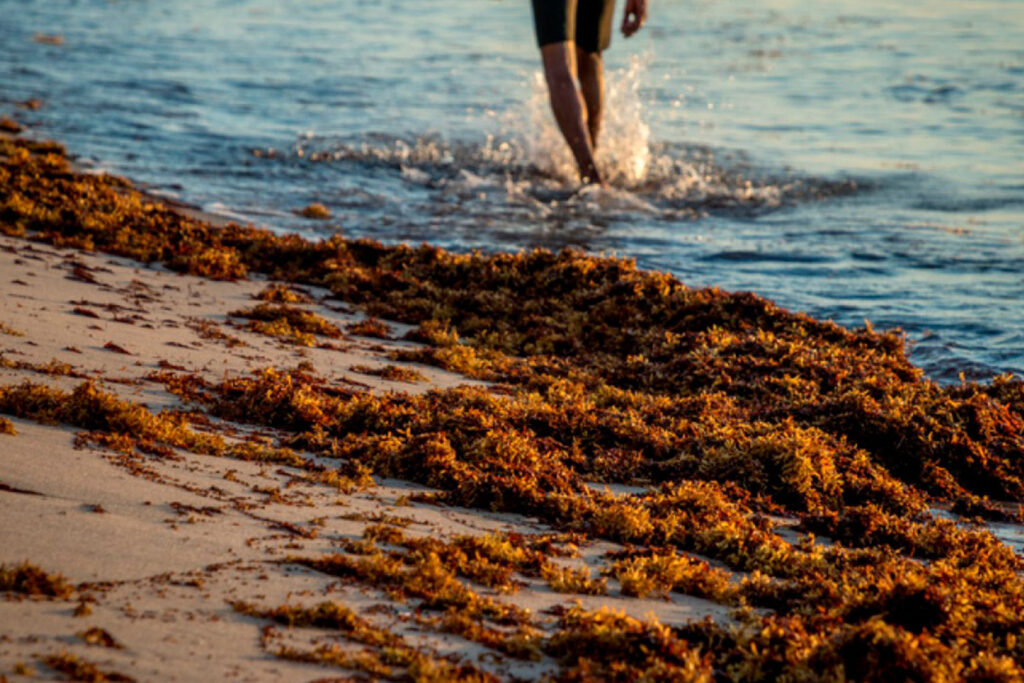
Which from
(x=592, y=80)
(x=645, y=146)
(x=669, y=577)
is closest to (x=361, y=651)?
(x=669, y=577)

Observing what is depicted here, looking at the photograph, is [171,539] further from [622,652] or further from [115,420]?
[622,652]

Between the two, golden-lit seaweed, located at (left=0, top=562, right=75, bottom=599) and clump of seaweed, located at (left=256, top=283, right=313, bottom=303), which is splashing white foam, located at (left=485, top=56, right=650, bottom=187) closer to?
Answer: clump of seaweed, located at (left=256, top=283, right=313, bottom=303)

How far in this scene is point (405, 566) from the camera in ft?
8.94

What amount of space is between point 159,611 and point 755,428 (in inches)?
95.4

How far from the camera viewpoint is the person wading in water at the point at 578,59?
7.75 meters

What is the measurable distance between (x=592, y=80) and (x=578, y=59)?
0.64 ft

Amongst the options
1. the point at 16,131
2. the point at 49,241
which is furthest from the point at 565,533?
the point at 16,131

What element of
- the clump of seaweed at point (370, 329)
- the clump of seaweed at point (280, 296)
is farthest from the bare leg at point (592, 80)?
the clump of seaweed at point (370, 329)

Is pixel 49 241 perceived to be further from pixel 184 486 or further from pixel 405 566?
pixel 405 566

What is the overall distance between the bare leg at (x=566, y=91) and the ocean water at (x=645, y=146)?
1.99 ft

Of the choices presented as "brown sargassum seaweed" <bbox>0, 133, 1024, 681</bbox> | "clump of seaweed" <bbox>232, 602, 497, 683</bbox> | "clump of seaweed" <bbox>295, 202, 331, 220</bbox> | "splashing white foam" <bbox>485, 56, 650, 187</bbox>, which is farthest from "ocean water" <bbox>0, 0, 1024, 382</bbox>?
"clump of seaweed" <bbox>232, 602, 497, 683</bbox>

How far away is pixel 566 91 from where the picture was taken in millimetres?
7938

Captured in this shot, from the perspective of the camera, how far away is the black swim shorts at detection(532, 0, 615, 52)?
7688mm

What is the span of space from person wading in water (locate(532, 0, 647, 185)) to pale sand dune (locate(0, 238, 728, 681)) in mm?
4260
